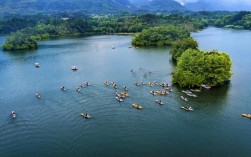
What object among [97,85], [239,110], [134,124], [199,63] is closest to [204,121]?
[239,110]

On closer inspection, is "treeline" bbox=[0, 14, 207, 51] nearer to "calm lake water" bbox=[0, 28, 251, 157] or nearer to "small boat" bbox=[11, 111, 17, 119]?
"calm lake water" bbox=[0, 28, 251, 157]

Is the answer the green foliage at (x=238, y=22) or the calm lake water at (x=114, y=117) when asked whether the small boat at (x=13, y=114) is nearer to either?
the calm lake water at (x=114, y=117)

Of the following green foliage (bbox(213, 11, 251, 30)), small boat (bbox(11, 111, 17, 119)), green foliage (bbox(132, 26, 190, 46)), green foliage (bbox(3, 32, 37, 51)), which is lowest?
small boat (bbox(11, 111, 17, 119))

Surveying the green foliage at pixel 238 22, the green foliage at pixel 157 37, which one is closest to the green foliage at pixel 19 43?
the green foliage at pixel 157 37

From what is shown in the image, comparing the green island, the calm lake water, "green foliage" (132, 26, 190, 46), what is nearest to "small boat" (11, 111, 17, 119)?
the calm lake water

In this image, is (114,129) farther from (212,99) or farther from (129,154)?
(212,99)

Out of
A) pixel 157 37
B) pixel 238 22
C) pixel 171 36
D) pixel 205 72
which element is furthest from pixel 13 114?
pixel 238 22

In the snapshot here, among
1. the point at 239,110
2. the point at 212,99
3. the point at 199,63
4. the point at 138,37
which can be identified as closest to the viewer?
the point at 239,110
